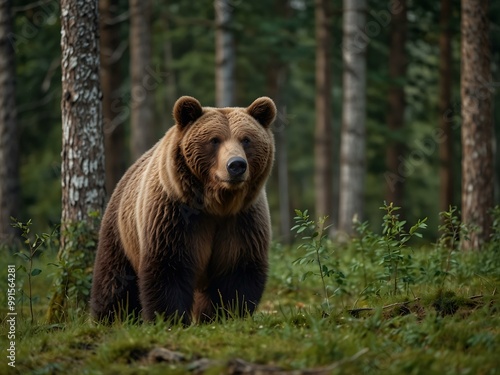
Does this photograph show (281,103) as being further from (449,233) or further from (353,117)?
(449,233)

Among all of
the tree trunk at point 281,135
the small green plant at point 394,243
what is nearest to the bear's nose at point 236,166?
the small green plant at point 394,243

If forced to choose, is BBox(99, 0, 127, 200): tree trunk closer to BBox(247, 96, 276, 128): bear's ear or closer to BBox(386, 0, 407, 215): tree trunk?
BBox(386, 0, 407, 215): tree trunk

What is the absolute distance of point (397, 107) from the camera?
2125cm

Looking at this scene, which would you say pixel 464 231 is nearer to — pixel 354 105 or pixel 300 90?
pixel 354 105

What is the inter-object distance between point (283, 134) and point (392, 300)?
2486cm

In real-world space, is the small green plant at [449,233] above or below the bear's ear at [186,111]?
below

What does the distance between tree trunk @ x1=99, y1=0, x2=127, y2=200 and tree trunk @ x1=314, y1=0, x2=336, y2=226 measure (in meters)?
5.30

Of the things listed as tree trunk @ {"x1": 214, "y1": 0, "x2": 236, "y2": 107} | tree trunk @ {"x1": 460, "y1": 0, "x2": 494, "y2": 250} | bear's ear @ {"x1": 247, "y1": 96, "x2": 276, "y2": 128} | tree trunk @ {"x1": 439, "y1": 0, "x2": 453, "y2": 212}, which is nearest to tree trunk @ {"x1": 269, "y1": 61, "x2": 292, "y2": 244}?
tree trunk @ {"x1": 439, "y1": 0, "x2": 453, "y2": 212}

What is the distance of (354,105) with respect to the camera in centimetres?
1631

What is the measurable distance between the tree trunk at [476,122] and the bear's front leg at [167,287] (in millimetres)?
4867

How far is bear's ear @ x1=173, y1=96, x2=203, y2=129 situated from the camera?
661cm

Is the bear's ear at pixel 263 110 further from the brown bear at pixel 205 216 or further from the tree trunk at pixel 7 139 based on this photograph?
the tree trunk at pixel 7 139

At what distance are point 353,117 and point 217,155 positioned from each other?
1033 cm

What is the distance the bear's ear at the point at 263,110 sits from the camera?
22.5 ft
